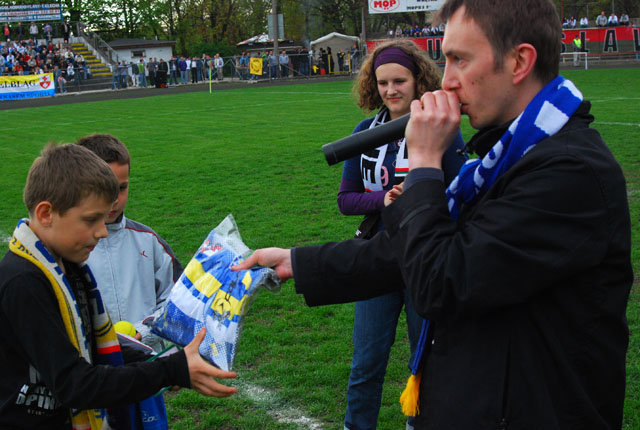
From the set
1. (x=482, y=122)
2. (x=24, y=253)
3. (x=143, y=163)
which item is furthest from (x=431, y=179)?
(x=143, y=163)

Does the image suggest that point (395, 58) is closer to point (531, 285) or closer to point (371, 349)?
point (371, 349)

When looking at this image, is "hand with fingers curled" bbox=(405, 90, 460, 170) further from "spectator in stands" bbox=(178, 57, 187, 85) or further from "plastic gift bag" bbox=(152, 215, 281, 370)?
"spectator in stands" bbox=(178, 57, 187, 85)

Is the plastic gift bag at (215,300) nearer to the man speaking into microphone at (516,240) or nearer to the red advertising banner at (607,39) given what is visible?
the man speaking into microphone at (516,240)

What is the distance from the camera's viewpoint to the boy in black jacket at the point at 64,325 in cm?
194

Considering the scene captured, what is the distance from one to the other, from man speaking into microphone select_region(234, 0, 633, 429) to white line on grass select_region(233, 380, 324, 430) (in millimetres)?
2359

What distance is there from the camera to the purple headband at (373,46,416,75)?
3.83 meters

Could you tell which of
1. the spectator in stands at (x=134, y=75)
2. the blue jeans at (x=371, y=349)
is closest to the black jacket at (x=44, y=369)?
the blue jeans at (x=371, y=349)

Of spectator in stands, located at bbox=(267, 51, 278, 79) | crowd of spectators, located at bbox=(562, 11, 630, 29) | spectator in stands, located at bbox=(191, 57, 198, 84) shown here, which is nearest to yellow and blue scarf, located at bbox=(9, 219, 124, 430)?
spectator in stands, located at bbox=(267, 51, 278, 79)

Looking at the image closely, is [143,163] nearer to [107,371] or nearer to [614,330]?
[107,371]

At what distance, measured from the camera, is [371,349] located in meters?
3.45

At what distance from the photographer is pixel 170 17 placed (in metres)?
66.2

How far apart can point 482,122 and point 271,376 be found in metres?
3.19

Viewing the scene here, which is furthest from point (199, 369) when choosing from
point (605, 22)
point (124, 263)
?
point (605, 22)

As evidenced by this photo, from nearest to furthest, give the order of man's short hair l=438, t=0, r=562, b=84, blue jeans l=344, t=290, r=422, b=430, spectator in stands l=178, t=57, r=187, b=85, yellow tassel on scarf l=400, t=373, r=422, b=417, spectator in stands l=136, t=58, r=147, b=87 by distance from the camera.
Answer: man's short hair l=438, t=0, r=562, b=84
yellow tassel on scarf l=400, t=373, r=422, b=417
blue jeans l=344, t=290, r=422, b=430
spectator in stands l=136, t=58, r=147, b=87
spectator in stands l=178, t=57, r=187, b=85
